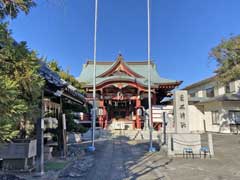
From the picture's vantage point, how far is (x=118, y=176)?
5125mm

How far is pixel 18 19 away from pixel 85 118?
601 inches

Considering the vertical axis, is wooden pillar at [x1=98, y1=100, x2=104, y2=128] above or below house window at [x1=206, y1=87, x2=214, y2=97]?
below

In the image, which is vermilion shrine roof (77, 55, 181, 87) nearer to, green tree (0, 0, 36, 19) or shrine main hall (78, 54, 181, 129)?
shrine main hall (78, 54, 181, 129)

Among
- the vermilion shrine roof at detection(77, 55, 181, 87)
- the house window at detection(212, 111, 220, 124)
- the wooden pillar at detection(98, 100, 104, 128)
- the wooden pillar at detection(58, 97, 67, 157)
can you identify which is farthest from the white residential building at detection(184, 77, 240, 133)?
the wooden pillar at detection(58, 97, 67, 157)

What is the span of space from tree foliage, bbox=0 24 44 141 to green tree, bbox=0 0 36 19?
1.08 feet

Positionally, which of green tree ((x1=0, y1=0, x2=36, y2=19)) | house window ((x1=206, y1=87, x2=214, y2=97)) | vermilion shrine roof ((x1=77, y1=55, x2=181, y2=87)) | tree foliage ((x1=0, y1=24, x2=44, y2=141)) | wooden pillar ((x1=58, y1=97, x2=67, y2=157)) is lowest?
wooden pillar ((x1=58, y1=97, x2=67, y2=157))

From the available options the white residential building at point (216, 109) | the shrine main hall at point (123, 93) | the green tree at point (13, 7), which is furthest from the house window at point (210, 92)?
the green tree at point (13, 7)

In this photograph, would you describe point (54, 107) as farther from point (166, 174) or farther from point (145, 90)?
point (145, 90)

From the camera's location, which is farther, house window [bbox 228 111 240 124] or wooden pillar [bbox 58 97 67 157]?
house window [bbox 228 111 240 124]

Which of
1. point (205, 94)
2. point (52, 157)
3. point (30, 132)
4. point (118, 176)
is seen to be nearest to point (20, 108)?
point (118, 176)

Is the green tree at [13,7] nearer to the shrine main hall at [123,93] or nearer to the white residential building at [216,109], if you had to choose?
the shrine main hall at [123,93]

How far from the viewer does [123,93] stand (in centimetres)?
1822

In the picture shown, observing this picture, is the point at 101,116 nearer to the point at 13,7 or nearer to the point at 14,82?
the point at 13,7

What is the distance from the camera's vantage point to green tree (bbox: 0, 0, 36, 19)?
273cm
